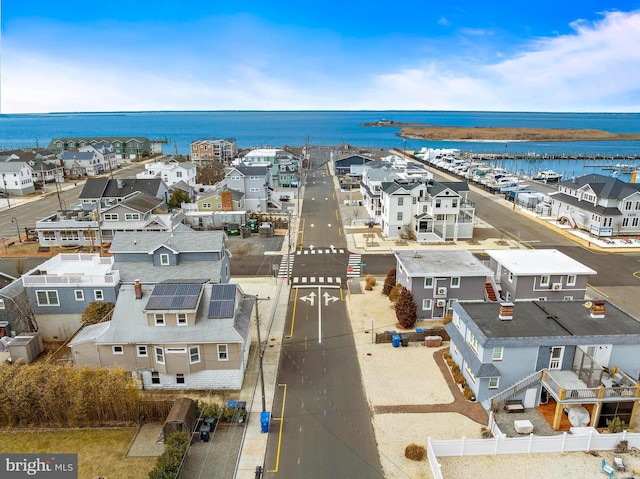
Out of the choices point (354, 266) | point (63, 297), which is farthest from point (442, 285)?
point (63, 297)

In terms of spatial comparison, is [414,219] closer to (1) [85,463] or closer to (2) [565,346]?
(2) [565,346]

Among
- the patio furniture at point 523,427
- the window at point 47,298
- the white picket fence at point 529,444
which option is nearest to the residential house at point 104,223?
the window at point 47,298

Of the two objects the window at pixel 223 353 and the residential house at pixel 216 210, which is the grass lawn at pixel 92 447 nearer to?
the window at pixel 223 353

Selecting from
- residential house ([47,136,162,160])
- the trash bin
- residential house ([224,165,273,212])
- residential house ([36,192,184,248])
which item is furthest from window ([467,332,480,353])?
residential house ([47,136,162,160])

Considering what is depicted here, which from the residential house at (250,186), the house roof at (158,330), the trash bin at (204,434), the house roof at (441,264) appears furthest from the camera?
the residential house at (250,186)

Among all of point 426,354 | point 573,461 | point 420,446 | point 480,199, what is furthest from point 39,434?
point 480,199

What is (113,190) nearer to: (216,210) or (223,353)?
(216,210)
